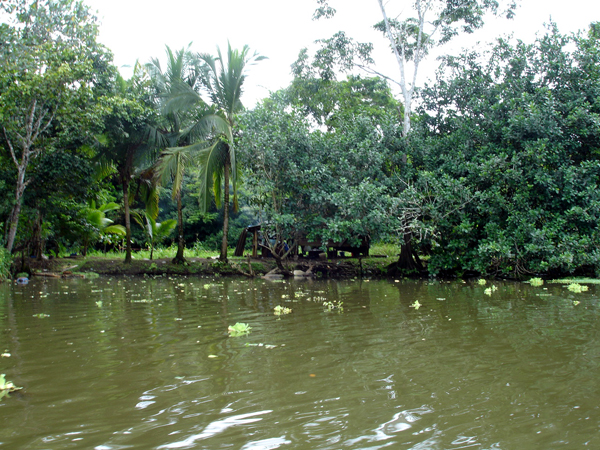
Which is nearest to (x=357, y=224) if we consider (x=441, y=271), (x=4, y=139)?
(x=441, y=271)

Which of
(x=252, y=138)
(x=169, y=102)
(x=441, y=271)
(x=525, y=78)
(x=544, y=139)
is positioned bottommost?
(x=441, y=271)

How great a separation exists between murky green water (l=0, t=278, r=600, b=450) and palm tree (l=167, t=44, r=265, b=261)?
36.8ft

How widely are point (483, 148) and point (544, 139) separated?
1625 mm

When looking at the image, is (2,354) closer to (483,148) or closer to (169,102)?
(483,148)

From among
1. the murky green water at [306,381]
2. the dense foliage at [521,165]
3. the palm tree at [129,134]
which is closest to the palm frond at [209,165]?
the palm tree at [129,134]

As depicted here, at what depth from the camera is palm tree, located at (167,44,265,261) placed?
17219 mm

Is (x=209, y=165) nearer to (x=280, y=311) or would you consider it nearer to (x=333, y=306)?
(x=333, y=306)

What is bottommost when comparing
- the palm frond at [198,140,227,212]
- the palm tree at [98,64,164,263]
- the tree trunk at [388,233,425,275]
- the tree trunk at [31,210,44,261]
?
the tree trunk at [388,233,425,275]

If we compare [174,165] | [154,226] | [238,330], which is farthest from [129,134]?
[238,330]

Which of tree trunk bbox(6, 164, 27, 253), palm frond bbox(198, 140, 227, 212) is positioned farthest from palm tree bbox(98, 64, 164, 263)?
tree trunk bbox(6, 164, 27, 253)

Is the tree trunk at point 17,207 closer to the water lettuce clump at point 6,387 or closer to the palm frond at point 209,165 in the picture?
the palm frond at point 209,165

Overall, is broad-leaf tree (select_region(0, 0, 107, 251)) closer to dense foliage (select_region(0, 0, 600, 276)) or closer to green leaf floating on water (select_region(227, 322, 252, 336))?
dense foliage (select_region(0, 0, 600, 276))

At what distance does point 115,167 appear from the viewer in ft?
63.0

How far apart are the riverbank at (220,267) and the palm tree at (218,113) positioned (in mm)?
795
